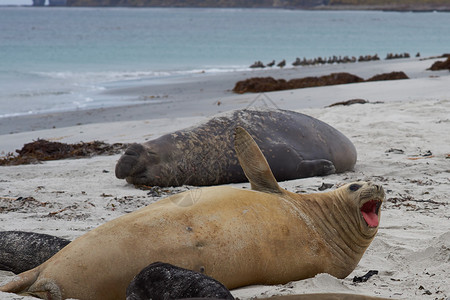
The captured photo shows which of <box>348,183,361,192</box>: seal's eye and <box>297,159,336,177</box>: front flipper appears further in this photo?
<box>297,159,336,177</box>: front flipper

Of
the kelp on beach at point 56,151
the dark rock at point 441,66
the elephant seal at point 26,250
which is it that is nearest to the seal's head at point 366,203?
the elephant seal at point 26,250

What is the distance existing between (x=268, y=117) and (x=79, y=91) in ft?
48.1

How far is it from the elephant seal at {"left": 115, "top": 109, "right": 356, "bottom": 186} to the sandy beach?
197 mm

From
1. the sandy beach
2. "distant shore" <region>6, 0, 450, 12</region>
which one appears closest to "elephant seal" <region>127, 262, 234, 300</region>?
the sandy beach

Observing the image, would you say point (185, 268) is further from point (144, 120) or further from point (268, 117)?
point (144, 120)

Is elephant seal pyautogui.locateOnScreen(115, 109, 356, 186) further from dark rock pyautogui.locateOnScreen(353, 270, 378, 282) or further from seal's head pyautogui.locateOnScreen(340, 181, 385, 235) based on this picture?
dark rock pyautogui.locateOnScreen(353, 270, 378, 282)

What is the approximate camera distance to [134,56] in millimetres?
36188

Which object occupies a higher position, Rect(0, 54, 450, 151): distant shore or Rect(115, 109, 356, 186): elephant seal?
Rect(115, 109, 356, 186): elephant seal

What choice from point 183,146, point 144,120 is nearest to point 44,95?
point 144,120

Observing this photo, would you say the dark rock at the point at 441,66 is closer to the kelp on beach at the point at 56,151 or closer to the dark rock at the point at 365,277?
the kelp on beach at the point at 56,151

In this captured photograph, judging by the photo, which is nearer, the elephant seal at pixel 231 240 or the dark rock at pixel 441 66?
the elephant seal at pixel 231 240

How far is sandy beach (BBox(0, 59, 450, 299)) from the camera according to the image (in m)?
3.68

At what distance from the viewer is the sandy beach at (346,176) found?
368cm

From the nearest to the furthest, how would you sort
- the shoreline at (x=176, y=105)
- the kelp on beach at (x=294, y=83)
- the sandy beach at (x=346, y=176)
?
the sandy beach at (x=346, y=176), the shoreline at (x=176, y=105), the kelp on beach at (x=294, y=83)
